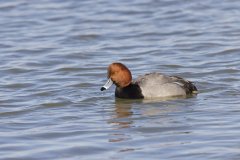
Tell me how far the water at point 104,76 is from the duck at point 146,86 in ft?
0.54

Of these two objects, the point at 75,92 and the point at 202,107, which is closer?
the point at 202,107

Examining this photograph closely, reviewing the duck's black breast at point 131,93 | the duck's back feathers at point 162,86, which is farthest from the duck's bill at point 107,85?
the duck's back feathers at point 162,86

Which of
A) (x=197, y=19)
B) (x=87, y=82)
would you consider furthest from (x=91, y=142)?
(x=197, y=19)

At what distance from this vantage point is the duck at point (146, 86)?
1203 cm

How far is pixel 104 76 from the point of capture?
1369cm

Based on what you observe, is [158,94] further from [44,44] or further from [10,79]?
[44,44]

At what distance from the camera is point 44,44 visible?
1684 cm

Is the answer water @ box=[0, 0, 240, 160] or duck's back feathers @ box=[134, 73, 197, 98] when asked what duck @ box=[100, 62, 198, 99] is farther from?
water @ box=[0, 0, 240, 160]

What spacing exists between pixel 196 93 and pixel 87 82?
1.93 m

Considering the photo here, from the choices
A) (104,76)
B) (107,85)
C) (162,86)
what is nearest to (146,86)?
(162,86)

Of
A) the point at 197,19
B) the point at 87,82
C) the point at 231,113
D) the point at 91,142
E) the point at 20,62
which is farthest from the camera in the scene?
the point at 197,19

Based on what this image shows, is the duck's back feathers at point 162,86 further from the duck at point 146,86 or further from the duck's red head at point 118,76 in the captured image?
Result: the duck's red head at point 118,76

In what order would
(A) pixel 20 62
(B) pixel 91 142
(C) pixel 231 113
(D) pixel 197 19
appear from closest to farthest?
(B) pixel 91 142 < (C) pixel 231 113 < (A) pixel 20 62 < (D) pixel 197 19

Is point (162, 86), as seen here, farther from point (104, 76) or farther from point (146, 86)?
point (104, 76)
